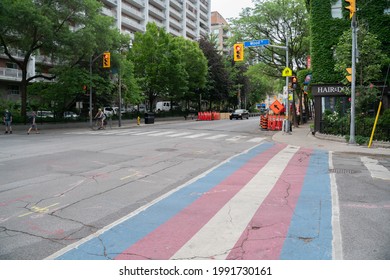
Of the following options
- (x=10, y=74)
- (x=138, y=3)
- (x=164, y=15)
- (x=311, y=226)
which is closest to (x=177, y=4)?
(x=164, y=15)

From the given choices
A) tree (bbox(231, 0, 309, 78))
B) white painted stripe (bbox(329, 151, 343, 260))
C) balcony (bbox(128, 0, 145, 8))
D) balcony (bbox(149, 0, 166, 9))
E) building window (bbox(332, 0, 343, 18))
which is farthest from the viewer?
balcony (bbox(149, 0, 166, 9))

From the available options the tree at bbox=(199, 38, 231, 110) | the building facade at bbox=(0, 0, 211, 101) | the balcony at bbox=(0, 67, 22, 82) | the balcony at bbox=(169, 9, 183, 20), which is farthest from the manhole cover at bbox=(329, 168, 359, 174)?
the balcony at bbox=(169, 9, 183, 20)

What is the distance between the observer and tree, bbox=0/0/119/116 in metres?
25.0

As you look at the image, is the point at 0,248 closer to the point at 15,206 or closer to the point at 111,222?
the point at 111,222

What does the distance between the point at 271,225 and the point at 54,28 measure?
2790 cm

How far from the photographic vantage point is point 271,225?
5363 mm

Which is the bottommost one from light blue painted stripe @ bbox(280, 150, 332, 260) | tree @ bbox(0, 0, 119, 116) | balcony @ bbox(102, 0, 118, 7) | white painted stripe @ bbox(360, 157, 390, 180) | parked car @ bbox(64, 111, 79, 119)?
light blue painted stripe @ bbox(280, 150, 332, 260)

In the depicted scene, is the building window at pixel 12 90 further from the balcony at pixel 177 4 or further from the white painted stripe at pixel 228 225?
the balcony at pixel 177 4

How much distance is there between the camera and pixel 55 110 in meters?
34.8

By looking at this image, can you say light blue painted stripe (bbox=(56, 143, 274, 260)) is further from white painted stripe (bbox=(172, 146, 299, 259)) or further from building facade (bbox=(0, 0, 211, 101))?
building facade (bbox=(0, 0, 211, 101))

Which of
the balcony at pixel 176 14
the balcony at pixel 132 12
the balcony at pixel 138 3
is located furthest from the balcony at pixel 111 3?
the balcony at pixel 176 14

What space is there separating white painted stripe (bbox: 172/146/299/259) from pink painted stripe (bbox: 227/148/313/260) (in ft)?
0.36

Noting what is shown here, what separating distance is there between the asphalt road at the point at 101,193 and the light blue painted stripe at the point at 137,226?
261 millimetres

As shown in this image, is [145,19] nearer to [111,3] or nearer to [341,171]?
[111,3]
